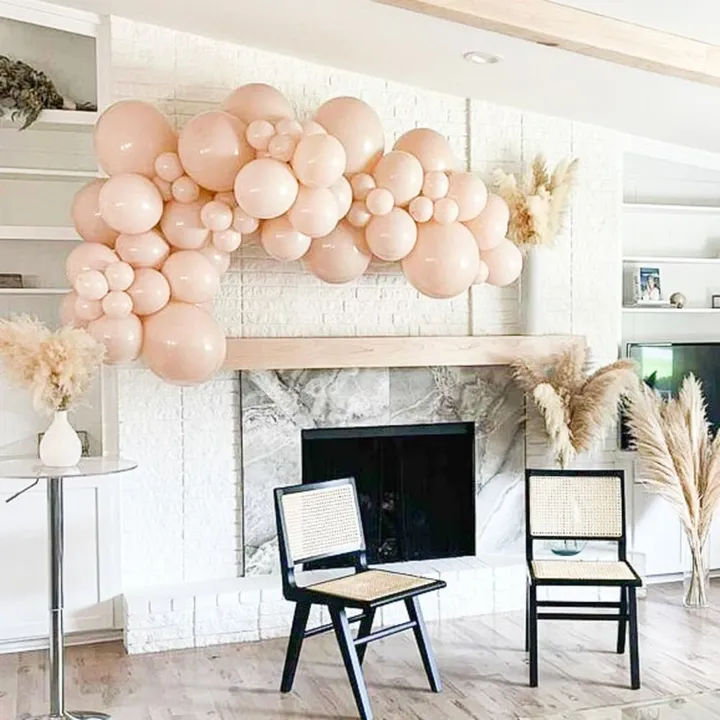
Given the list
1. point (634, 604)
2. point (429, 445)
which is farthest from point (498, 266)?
point (634, 604)

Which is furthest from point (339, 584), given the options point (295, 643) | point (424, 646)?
point (424, 646)

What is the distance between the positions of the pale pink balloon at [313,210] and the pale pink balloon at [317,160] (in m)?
0.04

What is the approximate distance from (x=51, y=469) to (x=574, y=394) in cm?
264

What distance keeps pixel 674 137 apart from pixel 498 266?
1.61 metres

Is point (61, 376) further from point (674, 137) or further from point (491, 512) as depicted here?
point (674, 137)

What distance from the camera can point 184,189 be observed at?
3.85 m

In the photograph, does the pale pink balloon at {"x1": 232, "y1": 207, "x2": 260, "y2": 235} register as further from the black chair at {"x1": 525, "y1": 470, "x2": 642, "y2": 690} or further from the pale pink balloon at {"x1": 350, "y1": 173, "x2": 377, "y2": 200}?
the black chair at {"x1": 525, "y1": 470, "x2": 642, "y2": 690}

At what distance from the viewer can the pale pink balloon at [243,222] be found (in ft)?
12.8

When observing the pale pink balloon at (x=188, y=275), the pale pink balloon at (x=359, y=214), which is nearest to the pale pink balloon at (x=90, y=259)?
the pale pink balloon at (x=188, y=275)

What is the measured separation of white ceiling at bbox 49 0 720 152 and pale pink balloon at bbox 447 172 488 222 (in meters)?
0.55

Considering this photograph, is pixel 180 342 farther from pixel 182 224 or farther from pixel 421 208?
pixel 421 208

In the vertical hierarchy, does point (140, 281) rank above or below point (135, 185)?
below

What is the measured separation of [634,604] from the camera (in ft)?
12.8

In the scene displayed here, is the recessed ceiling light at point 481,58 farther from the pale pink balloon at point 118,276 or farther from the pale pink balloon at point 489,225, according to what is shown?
the pale pink balloon at point 118,276
